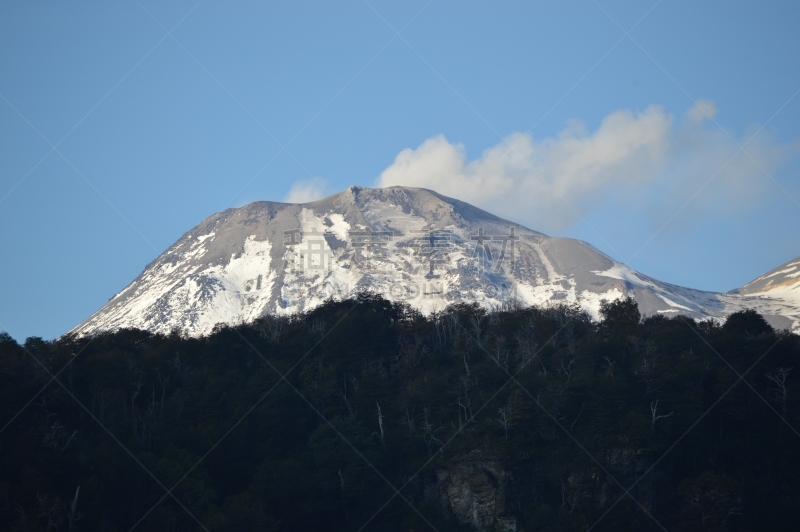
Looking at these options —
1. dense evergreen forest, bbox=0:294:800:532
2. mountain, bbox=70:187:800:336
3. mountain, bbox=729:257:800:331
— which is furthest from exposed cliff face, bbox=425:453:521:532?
mountain, bbox=729:257:800:331

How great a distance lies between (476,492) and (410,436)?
16.7 feet

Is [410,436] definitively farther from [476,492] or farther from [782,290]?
[782,290]

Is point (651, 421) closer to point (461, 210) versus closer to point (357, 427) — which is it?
point (357, 427)

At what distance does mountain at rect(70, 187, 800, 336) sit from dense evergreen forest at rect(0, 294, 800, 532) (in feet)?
206

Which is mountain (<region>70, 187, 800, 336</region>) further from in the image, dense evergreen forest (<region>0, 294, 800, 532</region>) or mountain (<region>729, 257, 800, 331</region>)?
dense evergreen forest (<region>0, 294, 800, 532</region>)

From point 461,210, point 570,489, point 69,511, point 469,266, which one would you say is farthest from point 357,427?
point 461,210

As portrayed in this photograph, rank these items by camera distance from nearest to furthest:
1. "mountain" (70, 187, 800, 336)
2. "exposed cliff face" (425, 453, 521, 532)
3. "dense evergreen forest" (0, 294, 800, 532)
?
"dense evergreen forest" (0, 294, 800, 532) < "exposed cliff face" (425, 453, 521, 532) < "mountain" (70, 187, 800, 336)

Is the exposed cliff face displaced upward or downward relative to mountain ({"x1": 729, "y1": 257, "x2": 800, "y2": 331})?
upward

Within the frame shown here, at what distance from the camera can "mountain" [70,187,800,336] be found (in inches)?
4798

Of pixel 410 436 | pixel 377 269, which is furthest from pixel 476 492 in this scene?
pixel 377 269

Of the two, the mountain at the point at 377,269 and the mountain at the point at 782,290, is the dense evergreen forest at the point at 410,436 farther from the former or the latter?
the mountain at the point at 782,290

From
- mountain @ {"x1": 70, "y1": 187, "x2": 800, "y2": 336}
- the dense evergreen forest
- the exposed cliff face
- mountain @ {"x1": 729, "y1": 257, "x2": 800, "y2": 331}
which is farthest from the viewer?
mountain @ {"x1": 729, "y1": 257, "x2": 800, "y2": 331}

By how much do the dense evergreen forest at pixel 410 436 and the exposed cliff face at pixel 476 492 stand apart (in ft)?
0.26

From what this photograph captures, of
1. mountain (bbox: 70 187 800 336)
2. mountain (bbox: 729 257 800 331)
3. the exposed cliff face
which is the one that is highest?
mountain (bbox: 70 187 800 336)
